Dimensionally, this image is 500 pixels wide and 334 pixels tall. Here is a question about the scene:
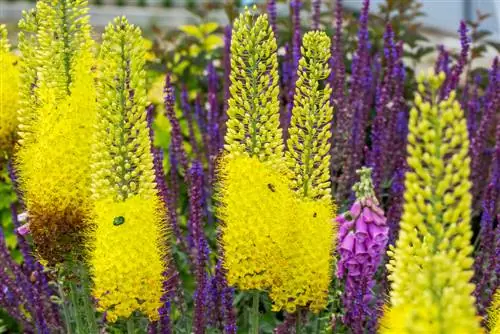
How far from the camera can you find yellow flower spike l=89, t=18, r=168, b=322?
80.4 inches

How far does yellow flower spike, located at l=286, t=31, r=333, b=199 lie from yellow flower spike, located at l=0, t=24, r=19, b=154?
142 cm

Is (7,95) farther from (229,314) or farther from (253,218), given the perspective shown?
(253,218)

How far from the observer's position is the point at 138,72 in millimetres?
2066

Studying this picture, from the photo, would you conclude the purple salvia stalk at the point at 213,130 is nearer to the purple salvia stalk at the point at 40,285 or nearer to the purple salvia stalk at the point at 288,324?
the purple salvia stalk at the point at 40,285

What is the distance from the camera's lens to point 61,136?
230 cm

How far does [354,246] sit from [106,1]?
15.7 metres

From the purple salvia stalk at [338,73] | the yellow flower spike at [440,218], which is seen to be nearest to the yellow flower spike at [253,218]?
the yellow flower spike at [440,218]

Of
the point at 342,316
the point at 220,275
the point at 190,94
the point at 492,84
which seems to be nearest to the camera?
the point at 220,275

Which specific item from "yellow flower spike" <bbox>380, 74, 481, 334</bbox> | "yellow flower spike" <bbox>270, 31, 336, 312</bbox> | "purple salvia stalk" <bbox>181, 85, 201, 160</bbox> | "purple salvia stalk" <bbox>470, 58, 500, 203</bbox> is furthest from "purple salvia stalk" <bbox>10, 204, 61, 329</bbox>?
"yellow flower spike" <bbox>380, 74, 481, 334</bbox>

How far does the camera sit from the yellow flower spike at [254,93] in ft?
6.85

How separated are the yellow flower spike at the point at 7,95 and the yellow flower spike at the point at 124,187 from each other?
1143 mm

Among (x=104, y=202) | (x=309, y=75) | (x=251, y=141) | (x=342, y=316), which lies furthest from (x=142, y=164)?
(x=342, y=316)

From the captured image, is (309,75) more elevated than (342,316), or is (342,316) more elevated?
(309,75)

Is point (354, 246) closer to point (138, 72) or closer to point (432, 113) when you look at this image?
point (138, 72)
